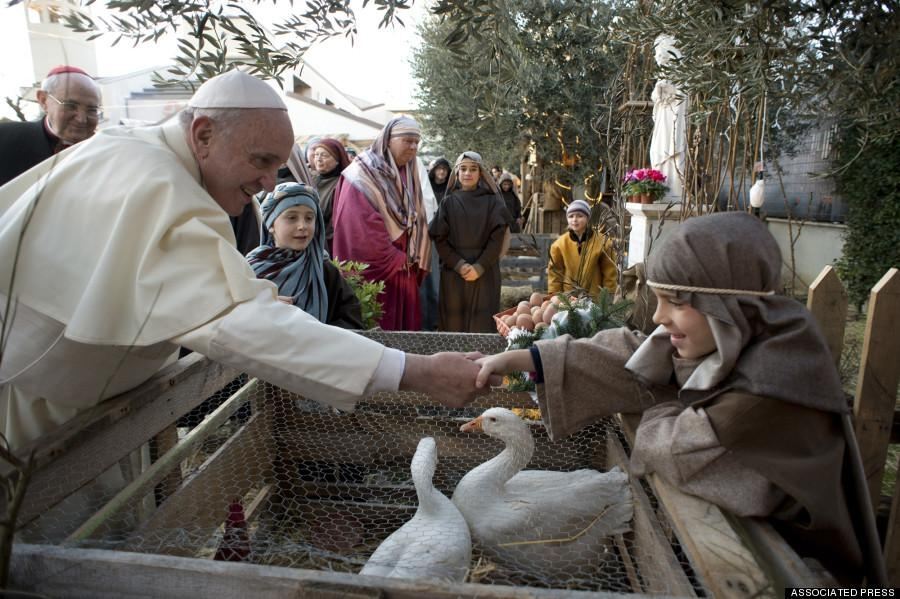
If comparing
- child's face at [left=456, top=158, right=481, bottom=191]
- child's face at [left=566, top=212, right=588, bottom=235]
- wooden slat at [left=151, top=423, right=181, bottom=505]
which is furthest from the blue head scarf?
child's face at [left=566, top=212, right=588, bottom=235]

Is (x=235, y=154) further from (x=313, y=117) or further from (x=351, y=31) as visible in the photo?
(x=313, y=117)

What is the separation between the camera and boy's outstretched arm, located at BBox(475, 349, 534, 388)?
179cm

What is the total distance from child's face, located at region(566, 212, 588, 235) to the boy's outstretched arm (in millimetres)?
4634

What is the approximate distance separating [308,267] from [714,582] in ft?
9.59

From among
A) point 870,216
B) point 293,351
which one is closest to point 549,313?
point 293,351

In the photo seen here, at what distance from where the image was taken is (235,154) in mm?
1693

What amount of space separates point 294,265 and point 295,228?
22 cm

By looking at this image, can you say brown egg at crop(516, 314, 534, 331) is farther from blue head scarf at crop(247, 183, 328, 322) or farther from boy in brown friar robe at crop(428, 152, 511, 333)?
boy in brown friar robe at crop(428, 152, 511, 333)

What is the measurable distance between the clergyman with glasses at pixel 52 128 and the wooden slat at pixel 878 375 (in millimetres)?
4070

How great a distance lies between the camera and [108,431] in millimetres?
1524

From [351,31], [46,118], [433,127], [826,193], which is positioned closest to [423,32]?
[433,127]

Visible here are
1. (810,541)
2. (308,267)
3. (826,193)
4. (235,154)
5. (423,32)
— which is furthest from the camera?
(423,32)

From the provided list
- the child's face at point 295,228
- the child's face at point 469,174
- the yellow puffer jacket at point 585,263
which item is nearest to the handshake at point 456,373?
the child's face at point 295,228

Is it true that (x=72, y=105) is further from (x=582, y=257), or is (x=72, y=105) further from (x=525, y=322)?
(x=582, y=257)
